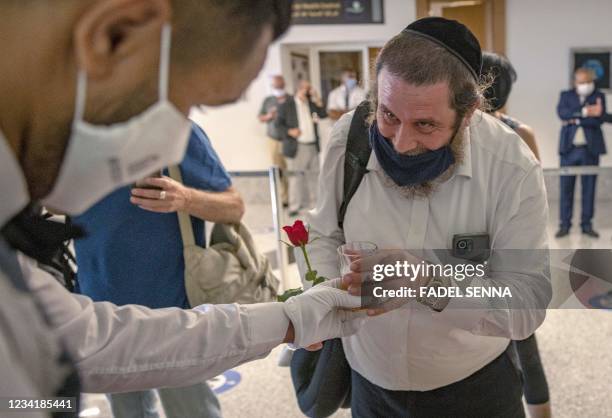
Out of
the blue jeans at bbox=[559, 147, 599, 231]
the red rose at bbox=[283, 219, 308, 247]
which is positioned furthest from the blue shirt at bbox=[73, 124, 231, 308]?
the blue jeans at bbox=[559, 147, 599, 231]

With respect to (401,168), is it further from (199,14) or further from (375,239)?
(199,14)

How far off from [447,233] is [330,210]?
0.98ft

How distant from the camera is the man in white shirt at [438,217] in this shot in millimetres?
1139

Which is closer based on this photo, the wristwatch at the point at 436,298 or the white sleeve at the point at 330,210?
the wristwatch at the point at 436,298

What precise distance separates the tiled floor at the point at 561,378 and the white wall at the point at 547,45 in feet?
14.4

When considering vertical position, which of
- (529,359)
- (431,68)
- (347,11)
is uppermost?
(347,11)

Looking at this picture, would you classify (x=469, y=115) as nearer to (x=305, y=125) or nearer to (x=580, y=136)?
(x=580, y=136)

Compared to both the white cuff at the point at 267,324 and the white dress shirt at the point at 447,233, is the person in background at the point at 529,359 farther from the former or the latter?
the white cuff at the point at 267,324

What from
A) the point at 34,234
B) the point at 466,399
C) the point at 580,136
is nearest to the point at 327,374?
the point at 466,399

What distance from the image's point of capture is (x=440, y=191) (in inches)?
49.2

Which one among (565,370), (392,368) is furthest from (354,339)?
(565,370)

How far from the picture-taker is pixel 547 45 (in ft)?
21.9

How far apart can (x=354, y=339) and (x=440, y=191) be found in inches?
17.2

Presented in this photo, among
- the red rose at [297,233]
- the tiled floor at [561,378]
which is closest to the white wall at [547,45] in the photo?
the tiled floor at [561,378]
